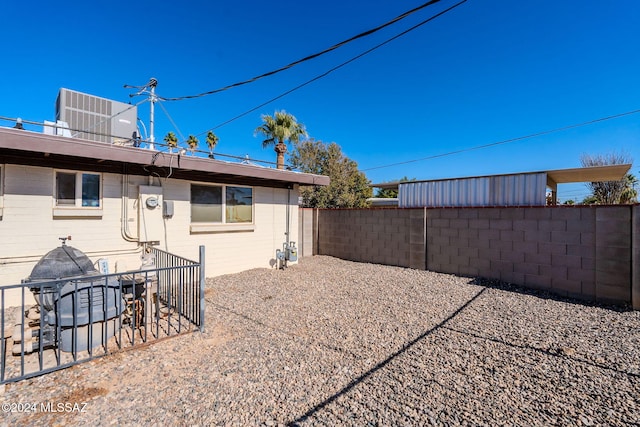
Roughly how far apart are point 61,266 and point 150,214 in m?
2.43

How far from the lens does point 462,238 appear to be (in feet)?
23.5

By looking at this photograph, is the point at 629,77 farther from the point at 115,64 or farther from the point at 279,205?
the point at 115,64

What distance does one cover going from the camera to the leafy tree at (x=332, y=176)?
1784 centimetres

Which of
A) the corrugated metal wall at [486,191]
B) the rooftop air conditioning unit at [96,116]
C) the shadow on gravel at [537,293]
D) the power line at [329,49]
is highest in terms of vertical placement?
the power line at [329,49]

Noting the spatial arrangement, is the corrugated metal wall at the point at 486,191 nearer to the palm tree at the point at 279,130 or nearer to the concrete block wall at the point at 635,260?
the concrete block wall at the point at 635,260

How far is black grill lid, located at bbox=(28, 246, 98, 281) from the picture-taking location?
3.46m

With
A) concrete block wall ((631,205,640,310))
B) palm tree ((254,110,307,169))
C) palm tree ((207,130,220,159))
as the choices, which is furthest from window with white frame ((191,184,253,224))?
palm tree ((207,130,220,159))

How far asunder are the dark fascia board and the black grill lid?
1.84 meters

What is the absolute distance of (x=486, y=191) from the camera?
27.5 feet

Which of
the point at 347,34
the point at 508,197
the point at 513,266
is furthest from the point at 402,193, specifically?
the point at 347,34

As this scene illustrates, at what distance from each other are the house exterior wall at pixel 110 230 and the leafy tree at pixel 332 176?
9941mm

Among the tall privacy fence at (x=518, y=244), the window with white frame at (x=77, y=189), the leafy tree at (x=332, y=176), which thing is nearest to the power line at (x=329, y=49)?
the window with white frame at (x=77, y=189)

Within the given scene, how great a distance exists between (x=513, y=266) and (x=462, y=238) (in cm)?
124

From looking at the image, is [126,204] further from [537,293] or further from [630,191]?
[630,191]
